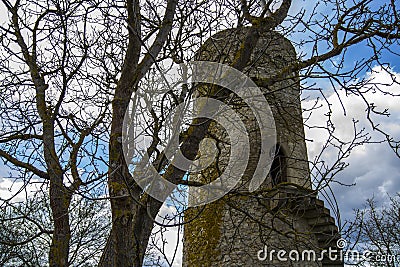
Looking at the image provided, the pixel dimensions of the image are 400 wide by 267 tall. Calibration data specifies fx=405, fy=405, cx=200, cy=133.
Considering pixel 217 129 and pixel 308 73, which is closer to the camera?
pixel 308 73

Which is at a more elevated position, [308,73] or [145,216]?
[308,73]

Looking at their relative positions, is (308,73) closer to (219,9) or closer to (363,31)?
(363,31)

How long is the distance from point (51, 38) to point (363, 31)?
302 cm

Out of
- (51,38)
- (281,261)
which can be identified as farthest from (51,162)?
(281,261)

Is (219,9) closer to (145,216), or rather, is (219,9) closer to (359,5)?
(359,5)

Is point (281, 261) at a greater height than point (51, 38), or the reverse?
point (51, 38)

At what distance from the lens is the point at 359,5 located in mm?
3793

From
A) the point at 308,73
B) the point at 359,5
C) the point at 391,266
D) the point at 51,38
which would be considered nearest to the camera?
the point at 308,73

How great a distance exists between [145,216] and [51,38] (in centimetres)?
234

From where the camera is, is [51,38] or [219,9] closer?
[219,9]

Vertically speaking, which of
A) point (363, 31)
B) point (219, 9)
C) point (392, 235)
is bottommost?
point (363, 31)

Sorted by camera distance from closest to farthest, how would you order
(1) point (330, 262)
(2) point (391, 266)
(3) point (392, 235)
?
(1) point (330, 262), (2) point (391, 266), (3) point (392, 235)

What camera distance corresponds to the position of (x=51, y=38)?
4.16m

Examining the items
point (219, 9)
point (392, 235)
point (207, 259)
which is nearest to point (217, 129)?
point (207, 259)
